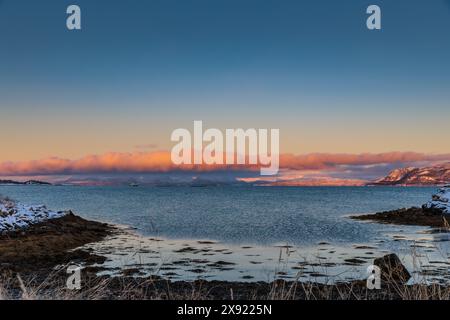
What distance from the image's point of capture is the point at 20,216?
30953 mm

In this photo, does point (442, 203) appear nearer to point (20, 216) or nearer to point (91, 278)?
point (20, 216)

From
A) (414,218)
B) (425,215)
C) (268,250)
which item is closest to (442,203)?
(425,215)

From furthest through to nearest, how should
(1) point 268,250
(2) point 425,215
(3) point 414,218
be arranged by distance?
(2) point 425,215, (3) point 414,218, (1) point 268,250

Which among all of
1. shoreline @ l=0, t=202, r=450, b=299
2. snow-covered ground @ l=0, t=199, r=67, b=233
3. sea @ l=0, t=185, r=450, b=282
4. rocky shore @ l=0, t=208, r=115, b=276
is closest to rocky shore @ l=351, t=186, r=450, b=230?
sea @ l=0, t=185, r=450, b=282

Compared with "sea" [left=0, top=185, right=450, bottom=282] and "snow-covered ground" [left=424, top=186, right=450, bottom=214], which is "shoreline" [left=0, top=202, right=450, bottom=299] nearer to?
"sea" [left=0, top=185, right=450, bottom=282]

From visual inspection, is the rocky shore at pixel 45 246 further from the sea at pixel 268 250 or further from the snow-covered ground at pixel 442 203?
the snow-covered ground at pixel 442 203

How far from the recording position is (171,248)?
91.7ft

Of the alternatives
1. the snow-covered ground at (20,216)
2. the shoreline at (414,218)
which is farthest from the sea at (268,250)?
the snow-covered ground at (20,216)
